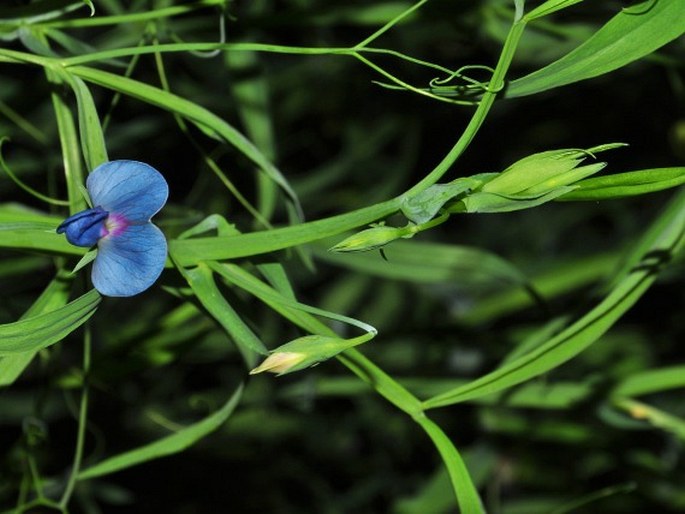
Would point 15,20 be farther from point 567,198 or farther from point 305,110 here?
point 305,110

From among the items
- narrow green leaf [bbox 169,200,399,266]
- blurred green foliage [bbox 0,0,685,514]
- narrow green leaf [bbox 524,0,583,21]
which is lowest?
blurred green foliage [bbox 0,0,685,514]

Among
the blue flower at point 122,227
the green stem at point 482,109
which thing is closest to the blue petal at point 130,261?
the blue flower at point 122,227

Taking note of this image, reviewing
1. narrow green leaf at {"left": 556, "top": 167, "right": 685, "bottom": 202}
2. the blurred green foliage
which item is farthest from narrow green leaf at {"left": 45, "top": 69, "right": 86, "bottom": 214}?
narrow green leaf at {"left": 556, "top": 167, "right": 685, "bottom": 202}

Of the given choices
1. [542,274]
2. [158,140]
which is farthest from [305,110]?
[542,274]

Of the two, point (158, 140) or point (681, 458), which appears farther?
point (681, 458)

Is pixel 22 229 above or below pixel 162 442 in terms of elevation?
above

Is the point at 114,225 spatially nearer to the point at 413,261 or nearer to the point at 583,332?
the point at 583,332

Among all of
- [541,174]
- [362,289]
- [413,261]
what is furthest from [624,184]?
[362,289]

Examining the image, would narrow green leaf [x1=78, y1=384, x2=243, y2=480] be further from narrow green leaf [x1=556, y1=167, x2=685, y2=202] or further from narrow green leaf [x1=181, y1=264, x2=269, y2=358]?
narrow green leaf [x1=556, y1=167, x2=685, y2=202]

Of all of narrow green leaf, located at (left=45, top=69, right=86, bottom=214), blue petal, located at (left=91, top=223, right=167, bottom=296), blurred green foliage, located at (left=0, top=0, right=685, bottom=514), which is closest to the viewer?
blue petal, located at (left=91, top=223, right=167, bottom=296)

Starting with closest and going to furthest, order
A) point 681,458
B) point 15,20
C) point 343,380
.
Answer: point 15,20 < point 343,380 < point 681,458
